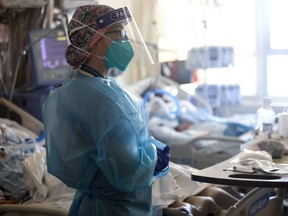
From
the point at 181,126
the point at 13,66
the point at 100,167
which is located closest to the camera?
the point at 100,167

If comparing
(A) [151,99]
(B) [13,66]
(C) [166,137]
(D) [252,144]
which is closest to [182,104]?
(A) [151,99]

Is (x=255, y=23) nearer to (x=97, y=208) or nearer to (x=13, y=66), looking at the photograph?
(x=13, y=66)

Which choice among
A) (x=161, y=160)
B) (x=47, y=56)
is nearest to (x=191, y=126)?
(x=47, y=56)

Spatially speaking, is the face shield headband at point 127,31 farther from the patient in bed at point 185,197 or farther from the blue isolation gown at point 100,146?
the patient in bed at point 185,197

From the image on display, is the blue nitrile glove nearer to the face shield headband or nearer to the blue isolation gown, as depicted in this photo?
the blue isolation gown

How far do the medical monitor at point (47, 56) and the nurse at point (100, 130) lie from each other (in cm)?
156

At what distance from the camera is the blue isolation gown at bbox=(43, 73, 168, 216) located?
2012mm

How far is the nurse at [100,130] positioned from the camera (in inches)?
79.5

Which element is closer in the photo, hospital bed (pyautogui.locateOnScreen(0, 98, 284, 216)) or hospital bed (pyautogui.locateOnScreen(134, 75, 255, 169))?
hospital bed (pyautogui.locateOnScreen(0, 98, 284, 216))

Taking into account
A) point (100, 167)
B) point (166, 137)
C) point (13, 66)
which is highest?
point (13, 66)

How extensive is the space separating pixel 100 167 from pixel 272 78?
3.52m

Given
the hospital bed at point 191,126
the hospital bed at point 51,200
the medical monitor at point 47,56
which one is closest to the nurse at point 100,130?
the hospital bed at point 51,200

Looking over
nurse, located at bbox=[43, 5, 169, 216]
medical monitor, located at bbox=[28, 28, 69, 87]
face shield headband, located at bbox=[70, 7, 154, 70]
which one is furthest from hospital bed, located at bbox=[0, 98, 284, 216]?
medical monitor, located at bbox=[28, 28, 69, 87]

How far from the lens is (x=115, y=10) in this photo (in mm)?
2146
